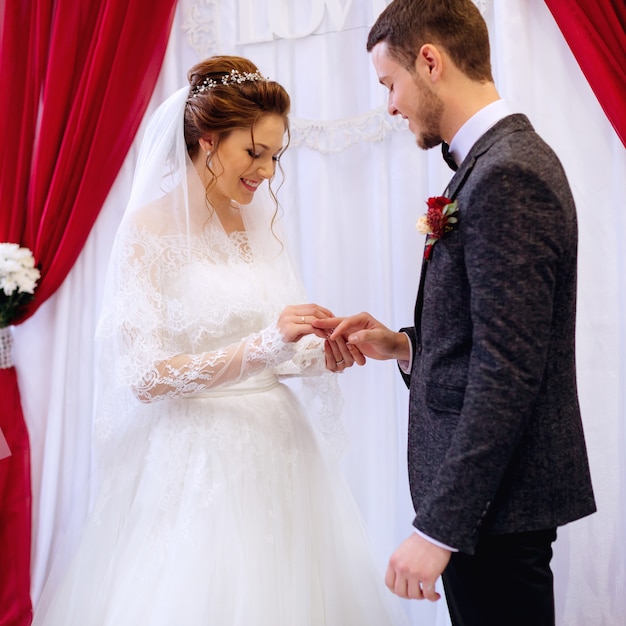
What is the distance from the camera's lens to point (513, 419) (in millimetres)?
1079

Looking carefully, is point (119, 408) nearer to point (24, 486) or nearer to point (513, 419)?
point (24, 486)

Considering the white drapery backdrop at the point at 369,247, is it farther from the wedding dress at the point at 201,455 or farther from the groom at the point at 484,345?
the groom at the point at 484,345

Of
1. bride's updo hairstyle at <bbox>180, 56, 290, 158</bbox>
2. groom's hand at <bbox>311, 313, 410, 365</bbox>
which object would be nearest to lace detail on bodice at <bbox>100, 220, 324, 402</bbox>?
groom's hand at <bbox>311, 313, 410, 365</bbox>

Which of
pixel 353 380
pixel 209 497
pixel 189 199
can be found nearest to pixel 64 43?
pixel 189 199

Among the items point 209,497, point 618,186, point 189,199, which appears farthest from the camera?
point 618,186

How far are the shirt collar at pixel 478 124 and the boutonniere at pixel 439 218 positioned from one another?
0.13 metres

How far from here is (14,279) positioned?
250 centimetres

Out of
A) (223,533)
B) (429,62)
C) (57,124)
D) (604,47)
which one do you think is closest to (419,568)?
(223,533)

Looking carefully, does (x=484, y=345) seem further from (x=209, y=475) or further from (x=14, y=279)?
(x=14, y=279)

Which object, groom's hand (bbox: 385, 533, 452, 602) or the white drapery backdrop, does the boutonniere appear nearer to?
groom's hand (bbox: 385, 533, 452, 602)

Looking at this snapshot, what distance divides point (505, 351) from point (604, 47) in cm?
151

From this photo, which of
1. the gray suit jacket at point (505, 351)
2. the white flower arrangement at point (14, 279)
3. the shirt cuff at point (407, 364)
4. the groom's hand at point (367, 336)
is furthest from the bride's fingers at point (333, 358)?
the white flower arrangement at point (14, 279)

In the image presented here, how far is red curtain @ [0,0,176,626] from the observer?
260cm

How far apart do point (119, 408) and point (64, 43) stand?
1.50m
